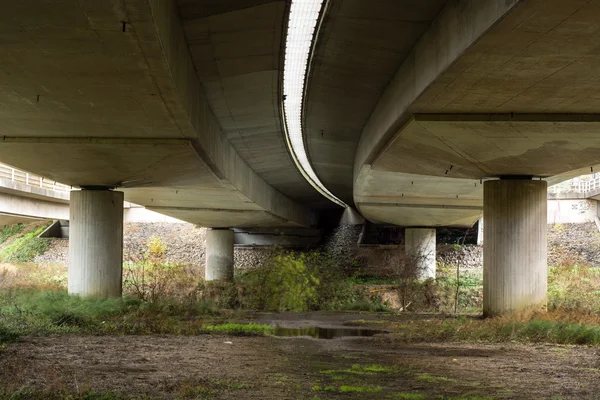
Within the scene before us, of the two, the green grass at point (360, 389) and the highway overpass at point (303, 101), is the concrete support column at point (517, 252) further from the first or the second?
the green grass at point (360, 389)

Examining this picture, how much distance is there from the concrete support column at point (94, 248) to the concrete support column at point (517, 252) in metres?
11.3

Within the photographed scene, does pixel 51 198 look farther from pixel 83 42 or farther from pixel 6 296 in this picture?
pixel 83 42

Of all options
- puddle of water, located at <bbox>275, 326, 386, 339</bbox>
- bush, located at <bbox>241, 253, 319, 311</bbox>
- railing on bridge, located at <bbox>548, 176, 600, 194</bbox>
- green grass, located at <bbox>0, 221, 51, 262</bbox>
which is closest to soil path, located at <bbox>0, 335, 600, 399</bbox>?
puddle of water, located at <bbox>275, 326, 386, 339</bbox>

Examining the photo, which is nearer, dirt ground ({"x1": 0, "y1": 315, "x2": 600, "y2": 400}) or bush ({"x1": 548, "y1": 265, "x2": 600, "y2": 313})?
dirt ground ({"x1": 0, "y1": 315, "x2": 600, "y2": 400})

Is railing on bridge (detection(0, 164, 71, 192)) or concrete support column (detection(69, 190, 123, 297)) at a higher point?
railing on bridge (detection(0, 164, 71, 192))

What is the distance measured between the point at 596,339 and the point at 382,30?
7229mm

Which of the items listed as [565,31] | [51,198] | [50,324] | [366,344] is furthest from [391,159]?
[51,198]

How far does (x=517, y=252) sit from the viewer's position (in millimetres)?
20516

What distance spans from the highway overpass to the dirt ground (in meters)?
4.19

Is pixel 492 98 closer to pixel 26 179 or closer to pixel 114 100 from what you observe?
pixel 114 100

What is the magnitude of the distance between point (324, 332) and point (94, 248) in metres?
9.03

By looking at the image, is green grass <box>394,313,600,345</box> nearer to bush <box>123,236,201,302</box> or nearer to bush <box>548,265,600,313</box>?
bush <box>548,265,600,313</box>

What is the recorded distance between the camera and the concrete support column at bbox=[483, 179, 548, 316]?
2047cm

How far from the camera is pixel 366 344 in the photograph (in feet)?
47.8
